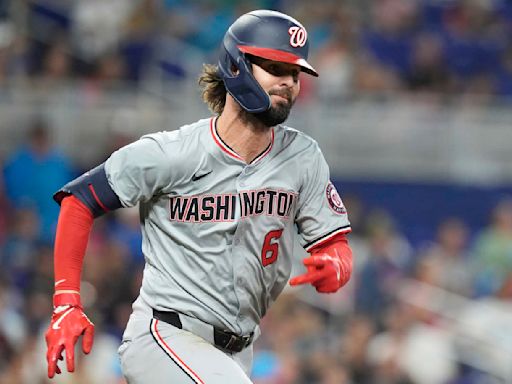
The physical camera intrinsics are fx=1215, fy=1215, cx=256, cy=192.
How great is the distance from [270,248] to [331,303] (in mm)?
4986

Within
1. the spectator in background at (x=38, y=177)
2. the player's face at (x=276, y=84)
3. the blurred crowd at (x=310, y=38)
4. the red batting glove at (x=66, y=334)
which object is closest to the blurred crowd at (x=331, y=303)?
the spectator in background at (x=38, y=177)

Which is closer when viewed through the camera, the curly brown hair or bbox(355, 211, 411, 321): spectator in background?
the curly brown hair

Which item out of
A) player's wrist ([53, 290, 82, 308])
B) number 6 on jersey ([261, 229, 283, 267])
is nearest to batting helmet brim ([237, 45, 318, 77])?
number 6 on jersey ([261, 229, 283, 267])

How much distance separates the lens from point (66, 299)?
4031 millimetres

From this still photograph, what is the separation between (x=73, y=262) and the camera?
13.4 feet

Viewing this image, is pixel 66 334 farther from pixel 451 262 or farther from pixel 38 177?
pixel 451 262

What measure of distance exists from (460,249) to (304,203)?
603 cm

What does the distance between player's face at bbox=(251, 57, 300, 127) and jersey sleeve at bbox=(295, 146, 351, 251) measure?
272 mm

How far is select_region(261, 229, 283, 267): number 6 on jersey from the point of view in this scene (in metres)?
4.14

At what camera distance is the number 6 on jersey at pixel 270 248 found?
13.6 ft

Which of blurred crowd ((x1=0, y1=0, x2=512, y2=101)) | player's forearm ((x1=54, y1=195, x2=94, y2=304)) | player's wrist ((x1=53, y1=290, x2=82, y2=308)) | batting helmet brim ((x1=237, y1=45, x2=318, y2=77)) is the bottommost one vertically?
blurred crowd ((x1=0, y1=0, x2=512, y2=101))

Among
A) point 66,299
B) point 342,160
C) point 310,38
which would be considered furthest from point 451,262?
point 66,299

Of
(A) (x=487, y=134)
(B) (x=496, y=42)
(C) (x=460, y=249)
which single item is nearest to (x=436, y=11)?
(B) (x=496, y=42)

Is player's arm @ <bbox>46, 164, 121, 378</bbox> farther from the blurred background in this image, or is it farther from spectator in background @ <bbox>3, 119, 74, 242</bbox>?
spectator in background @ <bbox>3, 119, 74, 242</bbox>
